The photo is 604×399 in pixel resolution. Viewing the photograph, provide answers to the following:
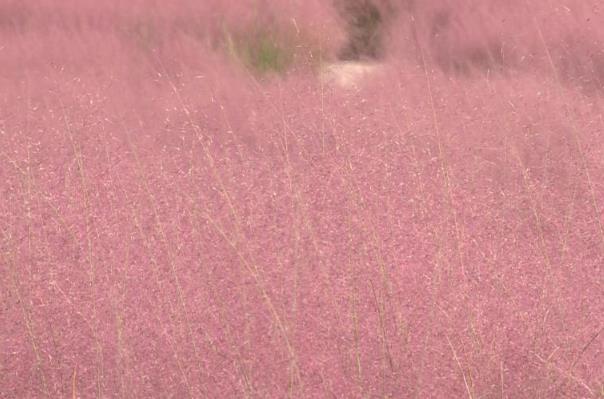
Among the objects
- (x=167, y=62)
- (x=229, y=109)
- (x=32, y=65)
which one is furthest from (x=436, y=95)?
(x=32, y=65)

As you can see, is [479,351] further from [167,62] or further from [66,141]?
[167,62]

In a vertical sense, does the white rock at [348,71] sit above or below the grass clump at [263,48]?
below

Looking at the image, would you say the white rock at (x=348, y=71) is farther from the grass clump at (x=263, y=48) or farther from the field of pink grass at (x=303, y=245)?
the field of pink grass at (x=303, y=245)

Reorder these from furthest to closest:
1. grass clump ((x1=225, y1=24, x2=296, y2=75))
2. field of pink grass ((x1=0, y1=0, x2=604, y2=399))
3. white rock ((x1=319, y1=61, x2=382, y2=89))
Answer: grass clump ((x1=225, y1=24, x2=296, y2=75))
white rock ((x1=319, y1=61, x2=382, y2=89))
field of pink grass ((x1=0, y1=0, x2=604, y2=399))

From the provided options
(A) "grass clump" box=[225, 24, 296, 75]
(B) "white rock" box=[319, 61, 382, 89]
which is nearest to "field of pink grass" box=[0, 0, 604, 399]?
(B) "white rock" box=[319, 61, 382, 89]

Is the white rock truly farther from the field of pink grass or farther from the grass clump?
the field of pink grass

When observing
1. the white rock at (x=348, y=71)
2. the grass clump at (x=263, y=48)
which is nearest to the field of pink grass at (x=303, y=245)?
the white rock at (x=348, y=71)

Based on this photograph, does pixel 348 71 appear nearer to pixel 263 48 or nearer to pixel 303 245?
pixel 263 48

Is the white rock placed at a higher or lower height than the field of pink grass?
lower

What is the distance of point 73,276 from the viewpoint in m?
1.59

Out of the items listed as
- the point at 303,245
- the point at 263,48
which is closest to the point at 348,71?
the point at 263,48

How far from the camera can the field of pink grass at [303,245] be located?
57.6 inches

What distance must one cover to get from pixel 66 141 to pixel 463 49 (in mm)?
1520

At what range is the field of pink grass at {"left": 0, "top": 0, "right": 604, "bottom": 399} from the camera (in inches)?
57.6
